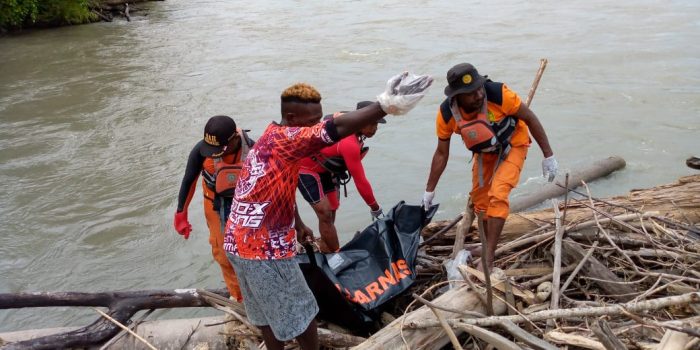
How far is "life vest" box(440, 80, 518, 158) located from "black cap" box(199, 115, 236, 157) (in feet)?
5.31

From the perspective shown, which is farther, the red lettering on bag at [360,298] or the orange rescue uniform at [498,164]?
the orange rescue uniform at [498,164]

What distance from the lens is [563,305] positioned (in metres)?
3.93

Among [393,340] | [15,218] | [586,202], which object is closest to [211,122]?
[393,340]

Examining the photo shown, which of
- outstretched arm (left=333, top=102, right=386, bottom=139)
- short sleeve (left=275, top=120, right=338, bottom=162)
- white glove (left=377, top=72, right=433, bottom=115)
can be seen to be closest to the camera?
white glove (left=377, top=72, right=433, bottom=115)

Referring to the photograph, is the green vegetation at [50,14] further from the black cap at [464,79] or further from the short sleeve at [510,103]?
the short sleeve at [510,103]

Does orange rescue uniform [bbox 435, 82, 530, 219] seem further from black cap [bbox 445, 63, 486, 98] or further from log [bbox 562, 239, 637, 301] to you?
log [bbox 562, 239, 637, 301]

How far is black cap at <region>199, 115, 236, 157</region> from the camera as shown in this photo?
4.63 meters

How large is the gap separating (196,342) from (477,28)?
54.6 feet

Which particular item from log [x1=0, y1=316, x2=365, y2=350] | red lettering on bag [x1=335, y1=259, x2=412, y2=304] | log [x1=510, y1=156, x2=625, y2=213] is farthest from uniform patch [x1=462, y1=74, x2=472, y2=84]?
log [x1=510, y1=156, x2=625, y2=213]

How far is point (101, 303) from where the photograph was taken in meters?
4.72

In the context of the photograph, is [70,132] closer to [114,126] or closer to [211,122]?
[114,126]

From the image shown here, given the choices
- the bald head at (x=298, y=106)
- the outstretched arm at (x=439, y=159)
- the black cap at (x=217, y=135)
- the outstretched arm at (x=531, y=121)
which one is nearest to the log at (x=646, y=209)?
the outstretched arm at (x=439, y=159)

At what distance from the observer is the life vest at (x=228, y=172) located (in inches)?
189

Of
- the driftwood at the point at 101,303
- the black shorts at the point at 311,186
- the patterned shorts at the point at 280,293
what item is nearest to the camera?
the patterned shorts at the point at 280,293
